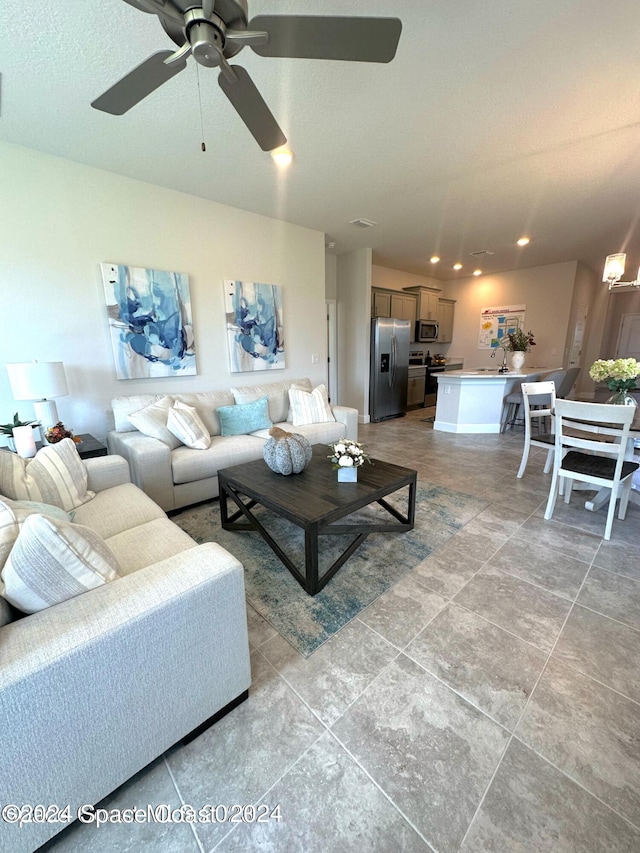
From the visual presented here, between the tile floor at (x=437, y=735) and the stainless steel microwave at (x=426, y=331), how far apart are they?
19.2ft

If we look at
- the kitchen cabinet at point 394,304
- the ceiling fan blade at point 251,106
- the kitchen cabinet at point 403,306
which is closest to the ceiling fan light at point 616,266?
the ceiling fan blade at point 251,106

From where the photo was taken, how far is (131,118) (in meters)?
2.14

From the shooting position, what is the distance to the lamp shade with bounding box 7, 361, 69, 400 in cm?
229

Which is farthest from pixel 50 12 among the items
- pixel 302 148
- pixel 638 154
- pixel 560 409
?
pixel 638 154

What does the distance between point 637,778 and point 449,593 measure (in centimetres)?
83

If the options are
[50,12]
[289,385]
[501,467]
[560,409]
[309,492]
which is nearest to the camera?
[50,12]

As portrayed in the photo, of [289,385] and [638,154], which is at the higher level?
[638,154]

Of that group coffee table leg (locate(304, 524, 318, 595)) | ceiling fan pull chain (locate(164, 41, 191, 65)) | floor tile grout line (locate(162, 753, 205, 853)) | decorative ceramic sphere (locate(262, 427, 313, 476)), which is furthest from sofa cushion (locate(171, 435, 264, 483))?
ceiling fan pull chain (locate(164, 41, 191, 65))

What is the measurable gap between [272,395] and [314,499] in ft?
6.98

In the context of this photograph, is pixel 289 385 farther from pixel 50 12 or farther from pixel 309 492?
pixel 50 12

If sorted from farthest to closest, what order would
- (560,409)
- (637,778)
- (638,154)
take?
(638,154) → (560,409) → (637,778)

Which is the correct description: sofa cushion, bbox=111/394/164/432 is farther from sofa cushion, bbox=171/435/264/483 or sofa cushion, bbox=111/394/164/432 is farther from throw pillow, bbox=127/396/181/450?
sofa cushion, bbox=171/435/264/483

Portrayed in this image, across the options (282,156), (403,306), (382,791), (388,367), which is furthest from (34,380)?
(403,306)

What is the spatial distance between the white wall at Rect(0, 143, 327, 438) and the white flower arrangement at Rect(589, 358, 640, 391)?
333 centimetres
